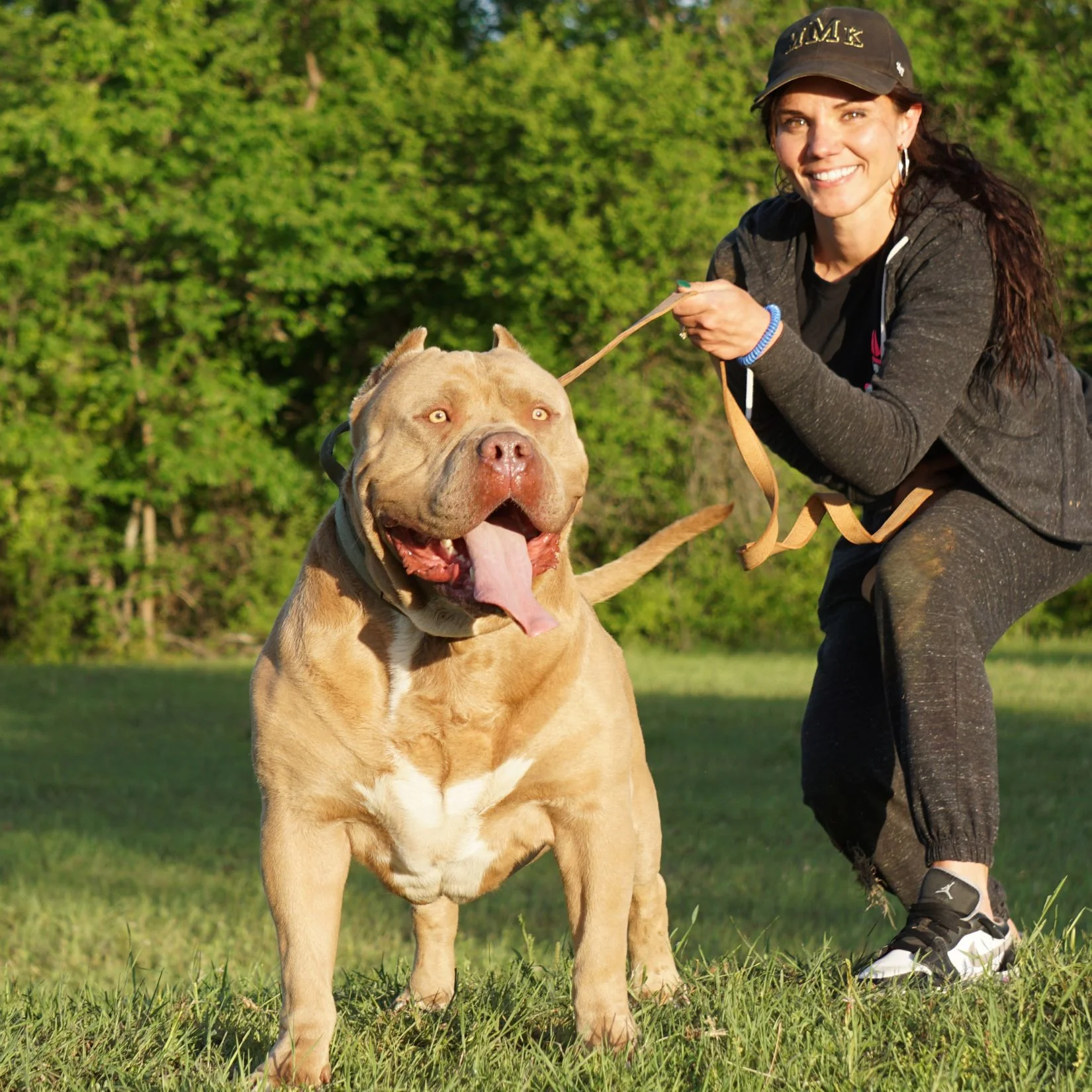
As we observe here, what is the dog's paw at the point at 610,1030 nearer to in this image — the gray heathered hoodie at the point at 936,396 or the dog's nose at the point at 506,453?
the dog's nose at the point at 506,453

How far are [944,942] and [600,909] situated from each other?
0.78 metres

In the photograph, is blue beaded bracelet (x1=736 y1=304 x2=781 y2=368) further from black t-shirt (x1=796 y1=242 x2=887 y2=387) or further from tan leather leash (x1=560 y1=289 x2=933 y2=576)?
black t-shirt (x1=796 y1=242 x2=887 y2=387)

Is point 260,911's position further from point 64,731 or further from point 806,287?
point 64,731

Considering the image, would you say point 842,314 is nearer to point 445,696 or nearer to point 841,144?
point 841,144

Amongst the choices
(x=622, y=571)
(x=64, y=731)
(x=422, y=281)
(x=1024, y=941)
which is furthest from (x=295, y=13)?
(x=1024, y=941)

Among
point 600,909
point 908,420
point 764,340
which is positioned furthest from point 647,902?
point 764,340

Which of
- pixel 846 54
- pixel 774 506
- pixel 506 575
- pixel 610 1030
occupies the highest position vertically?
pixel 846 54

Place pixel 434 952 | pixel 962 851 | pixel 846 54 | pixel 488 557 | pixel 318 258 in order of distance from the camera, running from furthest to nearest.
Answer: pixel 318 258, pixel 434 952, pixel 846 54, pixel 962 851, pixel 488 557

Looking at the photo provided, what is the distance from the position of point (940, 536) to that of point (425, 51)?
2164 cm

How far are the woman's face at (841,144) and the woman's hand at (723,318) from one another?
0.59 meters

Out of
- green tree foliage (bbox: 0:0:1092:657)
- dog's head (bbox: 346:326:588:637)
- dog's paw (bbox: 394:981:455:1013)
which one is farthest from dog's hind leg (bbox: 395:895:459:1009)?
green tree foliage (bbox: 0:0:1092:657)

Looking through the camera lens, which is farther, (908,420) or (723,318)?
(908,420)

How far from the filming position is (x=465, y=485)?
3.17 meters

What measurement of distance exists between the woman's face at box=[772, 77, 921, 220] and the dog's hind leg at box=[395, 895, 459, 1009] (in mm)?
2026
